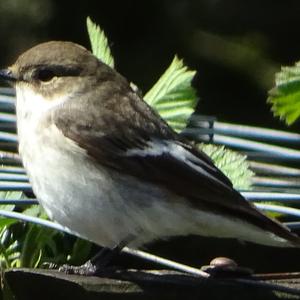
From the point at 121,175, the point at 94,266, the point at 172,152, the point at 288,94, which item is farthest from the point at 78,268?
the point at 288,94

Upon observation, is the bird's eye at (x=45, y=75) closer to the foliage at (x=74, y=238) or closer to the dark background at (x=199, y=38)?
the foliage at (x=74, y=238)

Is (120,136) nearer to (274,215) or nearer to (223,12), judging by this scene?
(274,215)

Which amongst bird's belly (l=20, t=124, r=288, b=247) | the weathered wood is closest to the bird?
bird's belly (l=20, t=124, r=288, b=247)

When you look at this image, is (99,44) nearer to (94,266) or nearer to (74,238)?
(74,238)

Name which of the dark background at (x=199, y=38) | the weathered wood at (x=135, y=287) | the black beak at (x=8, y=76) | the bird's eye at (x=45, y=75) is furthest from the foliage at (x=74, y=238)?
the dark background at (x=199, y=38)

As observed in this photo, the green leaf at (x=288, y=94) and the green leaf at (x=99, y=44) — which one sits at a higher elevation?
the green leaf at (x=99, y=44)

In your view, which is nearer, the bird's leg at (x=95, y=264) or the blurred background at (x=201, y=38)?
the bird's leg at (x=95, y=264)
